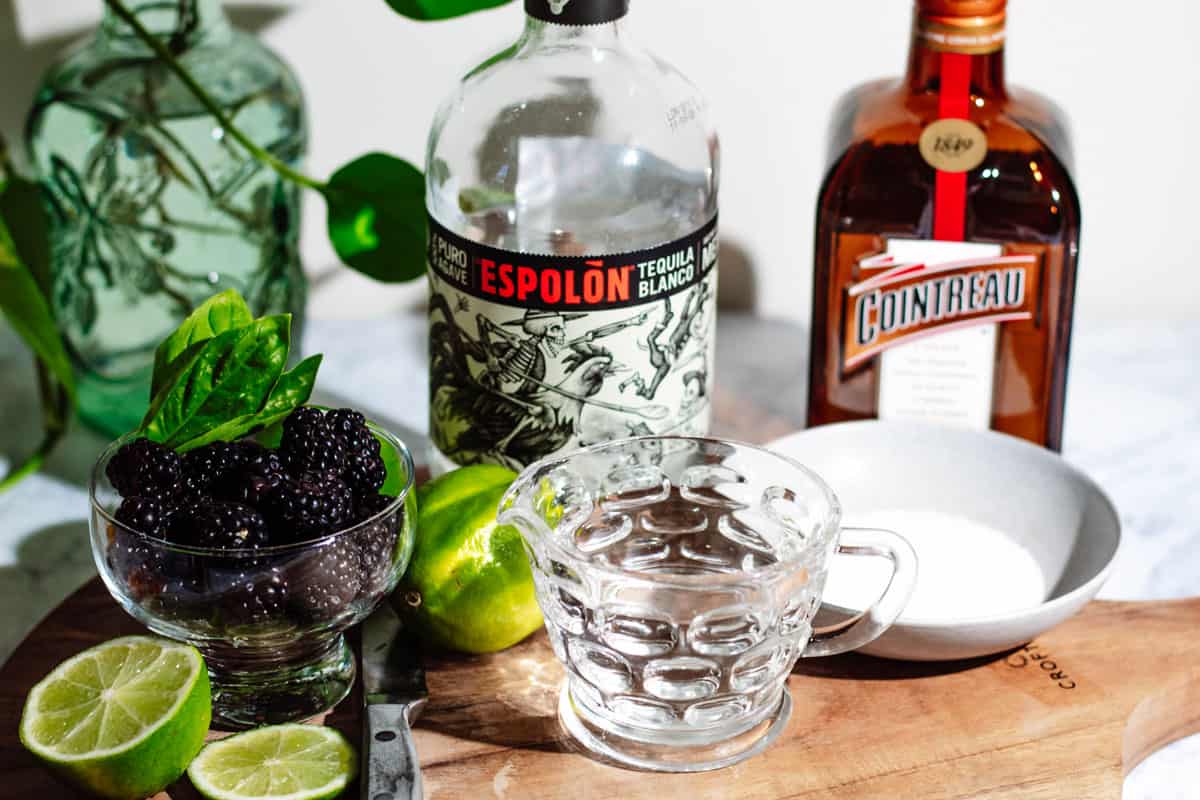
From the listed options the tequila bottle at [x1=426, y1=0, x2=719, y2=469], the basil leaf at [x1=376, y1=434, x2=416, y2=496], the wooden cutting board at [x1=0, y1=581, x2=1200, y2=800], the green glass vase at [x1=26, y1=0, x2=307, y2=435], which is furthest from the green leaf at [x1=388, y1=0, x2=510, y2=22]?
the wooden cutting board at [x1=0, y1=581, x2=1200, y2=800]

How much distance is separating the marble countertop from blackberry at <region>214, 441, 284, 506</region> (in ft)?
0.87

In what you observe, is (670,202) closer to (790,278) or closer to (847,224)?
(847,224)

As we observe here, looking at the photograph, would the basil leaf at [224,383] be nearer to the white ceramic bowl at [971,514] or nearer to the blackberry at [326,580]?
the blackberry at [326,580]

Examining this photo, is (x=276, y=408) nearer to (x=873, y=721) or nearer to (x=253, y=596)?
(x=253, y=596)

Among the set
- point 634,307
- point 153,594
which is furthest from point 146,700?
point 634,307

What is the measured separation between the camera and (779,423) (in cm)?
119

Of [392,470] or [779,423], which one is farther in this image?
[779,423]

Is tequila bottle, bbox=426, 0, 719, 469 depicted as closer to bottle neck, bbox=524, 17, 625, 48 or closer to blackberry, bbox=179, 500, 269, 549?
bottle neck, bbox=524, 17, 625, 48

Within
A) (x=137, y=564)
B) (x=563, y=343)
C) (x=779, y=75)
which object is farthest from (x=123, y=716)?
(x=779, y=75)

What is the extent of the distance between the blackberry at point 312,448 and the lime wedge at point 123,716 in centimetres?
11

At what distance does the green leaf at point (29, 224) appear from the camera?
111 centimetres

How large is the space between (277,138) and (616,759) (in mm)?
544

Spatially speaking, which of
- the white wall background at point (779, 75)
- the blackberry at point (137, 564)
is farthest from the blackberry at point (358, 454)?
the white wall background at point (779, 75)

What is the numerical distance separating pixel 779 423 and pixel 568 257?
343mm
